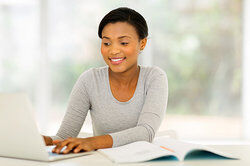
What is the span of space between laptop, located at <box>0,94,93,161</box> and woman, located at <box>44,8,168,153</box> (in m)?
0.54

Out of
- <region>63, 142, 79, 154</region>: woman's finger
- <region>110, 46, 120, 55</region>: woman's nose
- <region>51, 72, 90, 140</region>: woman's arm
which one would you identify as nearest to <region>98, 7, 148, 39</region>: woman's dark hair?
<region>110, 46, 120, 55</region>: woman's nose

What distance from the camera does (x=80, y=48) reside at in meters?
3.93

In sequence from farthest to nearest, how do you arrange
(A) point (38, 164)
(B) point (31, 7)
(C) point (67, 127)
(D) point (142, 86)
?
(B) point (31, 7), (D) point (142, 86), (C) point (67, 127), (A) point (38, 164)

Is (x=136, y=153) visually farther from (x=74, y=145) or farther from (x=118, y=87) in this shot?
(x=118, y=87)

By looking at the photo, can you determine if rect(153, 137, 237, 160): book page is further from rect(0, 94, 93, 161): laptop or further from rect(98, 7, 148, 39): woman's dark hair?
rect(98, 7, 148, 39): woman's dark hair

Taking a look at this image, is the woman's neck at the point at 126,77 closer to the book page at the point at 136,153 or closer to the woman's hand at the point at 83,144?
the woman's hand at the point at 83,144

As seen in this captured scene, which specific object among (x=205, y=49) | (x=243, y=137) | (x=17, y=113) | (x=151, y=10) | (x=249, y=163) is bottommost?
(x=243, y=137)

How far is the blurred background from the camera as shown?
12.6 ft

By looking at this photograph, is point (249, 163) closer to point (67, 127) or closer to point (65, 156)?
point (65, 156)

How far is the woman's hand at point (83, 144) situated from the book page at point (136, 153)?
0.06m

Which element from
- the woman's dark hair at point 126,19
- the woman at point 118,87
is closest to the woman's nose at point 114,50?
the woman at point 118,87

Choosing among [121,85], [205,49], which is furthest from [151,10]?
[121,85]

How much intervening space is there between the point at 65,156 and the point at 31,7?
129 inches

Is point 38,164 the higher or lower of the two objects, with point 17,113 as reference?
lower
